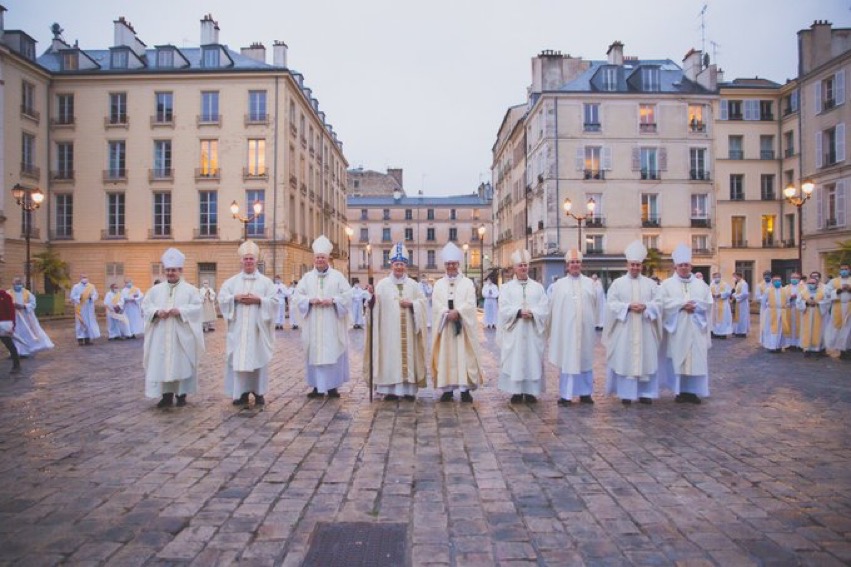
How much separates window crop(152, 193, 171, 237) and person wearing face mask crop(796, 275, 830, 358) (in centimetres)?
3644

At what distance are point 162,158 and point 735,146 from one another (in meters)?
42.9

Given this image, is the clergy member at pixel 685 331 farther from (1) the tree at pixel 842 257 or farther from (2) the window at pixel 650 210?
(2) the window at pixel 650 210

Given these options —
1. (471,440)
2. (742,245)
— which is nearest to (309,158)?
(742,245)

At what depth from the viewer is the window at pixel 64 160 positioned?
4056 cm

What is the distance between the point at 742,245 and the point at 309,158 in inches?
1339

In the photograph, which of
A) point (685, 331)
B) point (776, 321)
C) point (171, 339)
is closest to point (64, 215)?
point (171, 339)

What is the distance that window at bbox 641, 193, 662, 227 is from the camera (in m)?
42.2

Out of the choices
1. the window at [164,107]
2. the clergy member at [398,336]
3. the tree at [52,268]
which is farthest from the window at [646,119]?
the tree at [52,268]

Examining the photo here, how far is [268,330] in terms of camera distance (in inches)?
359

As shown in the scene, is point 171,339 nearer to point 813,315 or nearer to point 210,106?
point 813,315

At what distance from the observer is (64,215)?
40750 millimetres

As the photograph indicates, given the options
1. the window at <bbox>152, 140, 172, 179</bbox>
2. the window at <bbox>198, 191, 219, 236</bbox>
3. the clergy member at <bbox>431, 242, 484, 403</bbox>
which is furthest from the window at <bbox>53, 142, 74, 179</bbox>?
the clergy member at <bbox>431, 242, 484, 403</bbox>

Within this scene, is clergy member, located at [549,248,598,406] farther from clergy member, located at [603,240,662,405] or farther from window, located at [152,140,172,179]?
window, located at [152,140,172,179]

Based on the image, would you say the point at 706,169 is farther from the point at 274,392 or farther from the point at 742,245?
the point at 274,392
